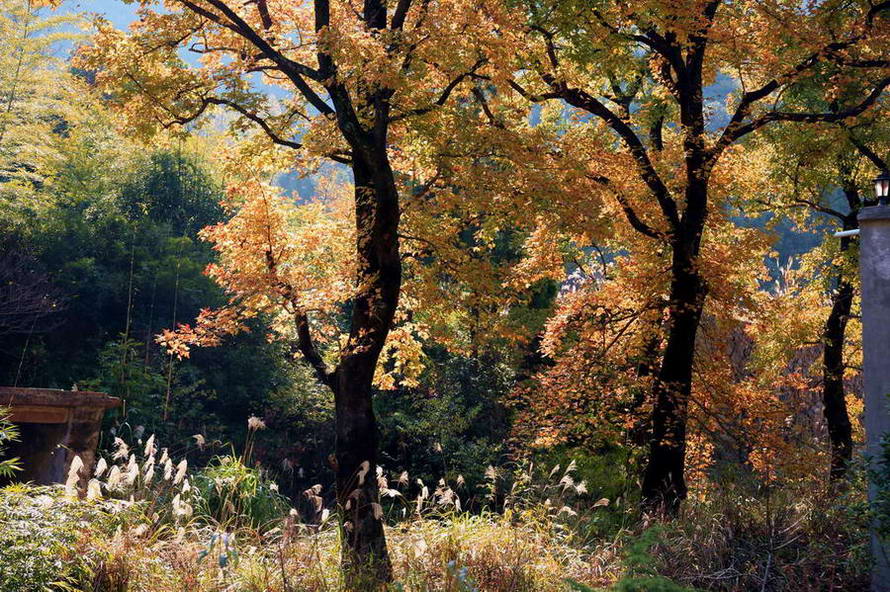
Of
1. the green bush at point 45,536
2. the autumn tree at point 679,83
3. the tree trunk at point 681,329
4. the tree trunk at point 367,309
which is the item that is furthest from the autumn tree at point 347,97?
the tree trunk at point 681,329

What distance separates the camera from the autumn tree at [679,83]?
8797mm

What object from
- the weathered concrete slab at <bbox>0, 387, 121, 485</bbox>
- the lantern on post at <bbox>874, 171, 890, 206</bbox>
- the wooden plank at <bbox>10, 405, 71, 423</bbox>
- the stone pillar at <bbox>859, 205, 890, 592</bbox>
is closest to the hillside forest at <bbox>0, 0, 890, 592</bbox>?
the stone pillar at <bbox>859, 205, 890, 592</bbox>

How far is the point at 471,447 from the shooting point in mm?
14812

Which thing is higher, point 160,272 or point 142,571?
point 160,272

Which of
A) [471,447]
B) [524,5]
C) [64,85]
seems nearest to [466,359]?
[471,447]

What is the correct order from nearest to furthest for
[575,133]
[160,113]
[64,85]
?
[160,113]
[575,133]
[64,85]

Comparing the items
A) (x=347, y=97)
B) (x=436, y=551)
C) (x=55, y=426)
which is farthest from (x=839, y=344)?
(x=55, y=426)

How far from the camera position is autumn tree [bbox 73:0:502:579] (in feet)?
22.2

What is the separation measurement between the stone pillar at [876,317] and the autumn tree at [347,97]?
11.1 feet

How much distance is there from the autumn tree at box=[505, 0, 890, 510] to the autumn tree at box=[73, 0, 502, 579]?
1.61 meters

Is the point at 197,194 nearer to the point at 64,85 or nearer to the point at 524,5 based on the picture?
the point at 64,85

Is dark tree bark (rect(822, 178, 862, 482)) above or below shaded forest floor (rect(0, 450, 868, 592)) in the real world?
above

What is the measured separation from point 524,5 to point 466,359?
8.16 metres

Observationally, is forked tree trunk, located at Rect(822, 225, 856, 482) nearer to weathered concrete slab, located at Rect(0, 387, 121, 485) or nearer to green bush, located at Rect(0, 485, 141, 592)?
weathered concrete slab, located at Rect(0, 387, 121, 485)
